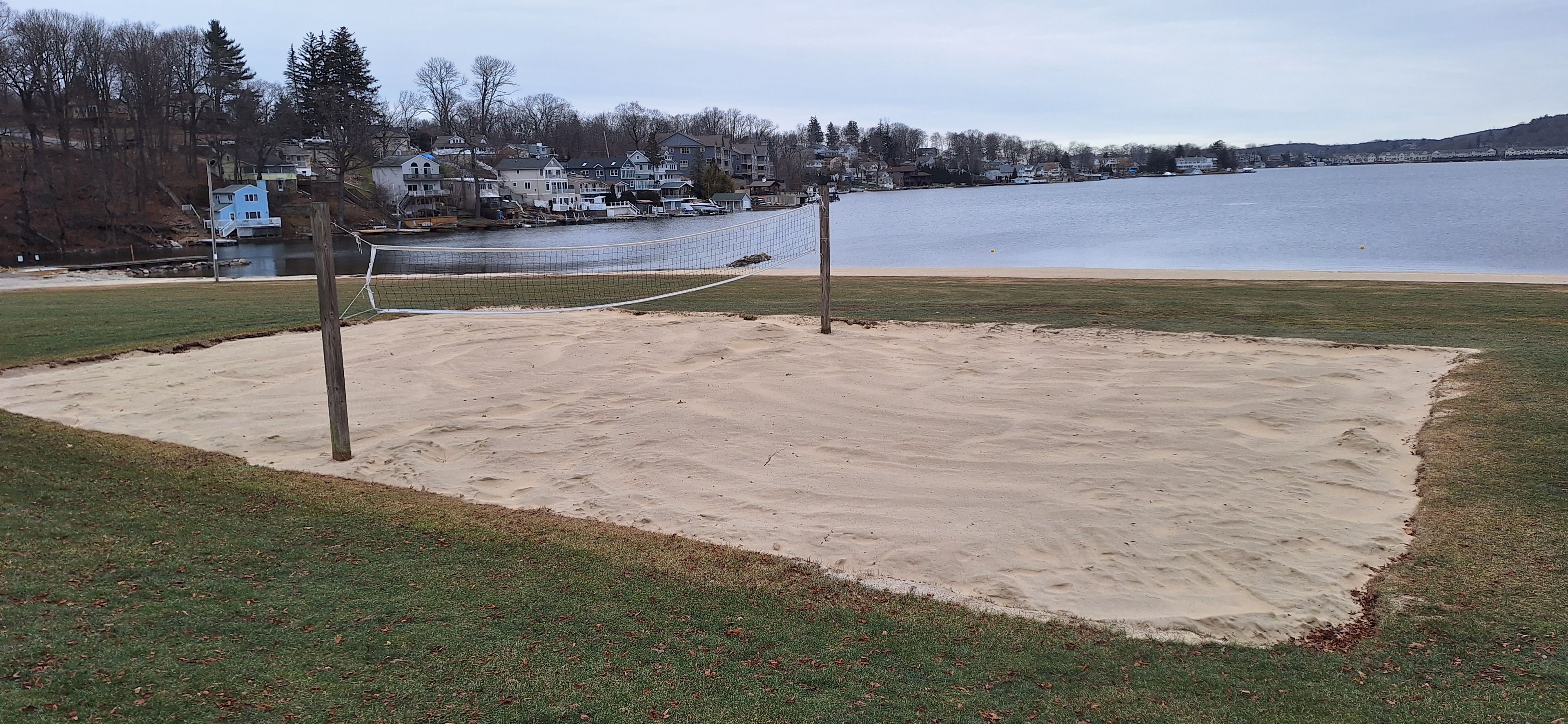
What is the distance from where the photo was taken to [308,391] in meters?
9.40

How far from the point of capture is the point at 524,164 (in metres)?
99.3

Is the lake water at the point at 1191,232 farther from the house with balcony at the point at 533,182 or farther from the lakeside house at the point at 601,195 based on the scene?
the house with balcony at the point at 533,182

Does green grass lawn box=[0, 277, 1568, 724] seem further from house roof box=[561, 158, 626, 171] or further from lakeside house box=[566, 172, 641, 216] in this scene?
house roof box=[561, 158, 626, 171]

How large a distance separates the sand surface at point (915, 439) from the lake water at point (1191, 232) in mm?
24621

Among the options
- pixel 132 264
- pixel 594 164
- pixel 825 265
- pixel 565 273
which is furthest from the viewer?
pixel 594 164

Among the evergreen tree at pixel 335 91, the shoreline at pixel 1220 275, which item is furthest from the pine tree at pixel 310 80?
the shoreline at pixel 1220 275

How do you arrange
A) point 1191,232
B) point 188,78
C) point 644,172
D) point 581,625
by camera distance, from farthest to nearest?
point 644,172 → point 188,78 → point 1191,232 → point 581,625

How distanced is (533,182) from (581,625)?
329ft

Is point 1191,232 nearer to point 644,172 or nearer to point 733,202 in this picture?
point 733,202

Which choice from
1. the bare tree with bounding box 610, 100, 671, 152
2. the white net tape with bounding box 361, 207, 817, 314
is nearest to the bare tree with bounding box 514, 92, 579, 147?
the bare tree with bounding box 610, 100, 671, 152

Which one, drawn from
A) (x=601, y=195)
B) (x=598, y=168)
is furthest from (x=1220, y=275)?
(x=598, y=168)

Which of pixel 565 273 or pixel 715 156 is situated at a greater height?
pixel 715 156

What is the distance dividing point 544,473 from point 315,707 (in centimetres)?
380

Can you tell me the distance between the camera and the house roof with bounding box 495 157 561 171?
325 ft
